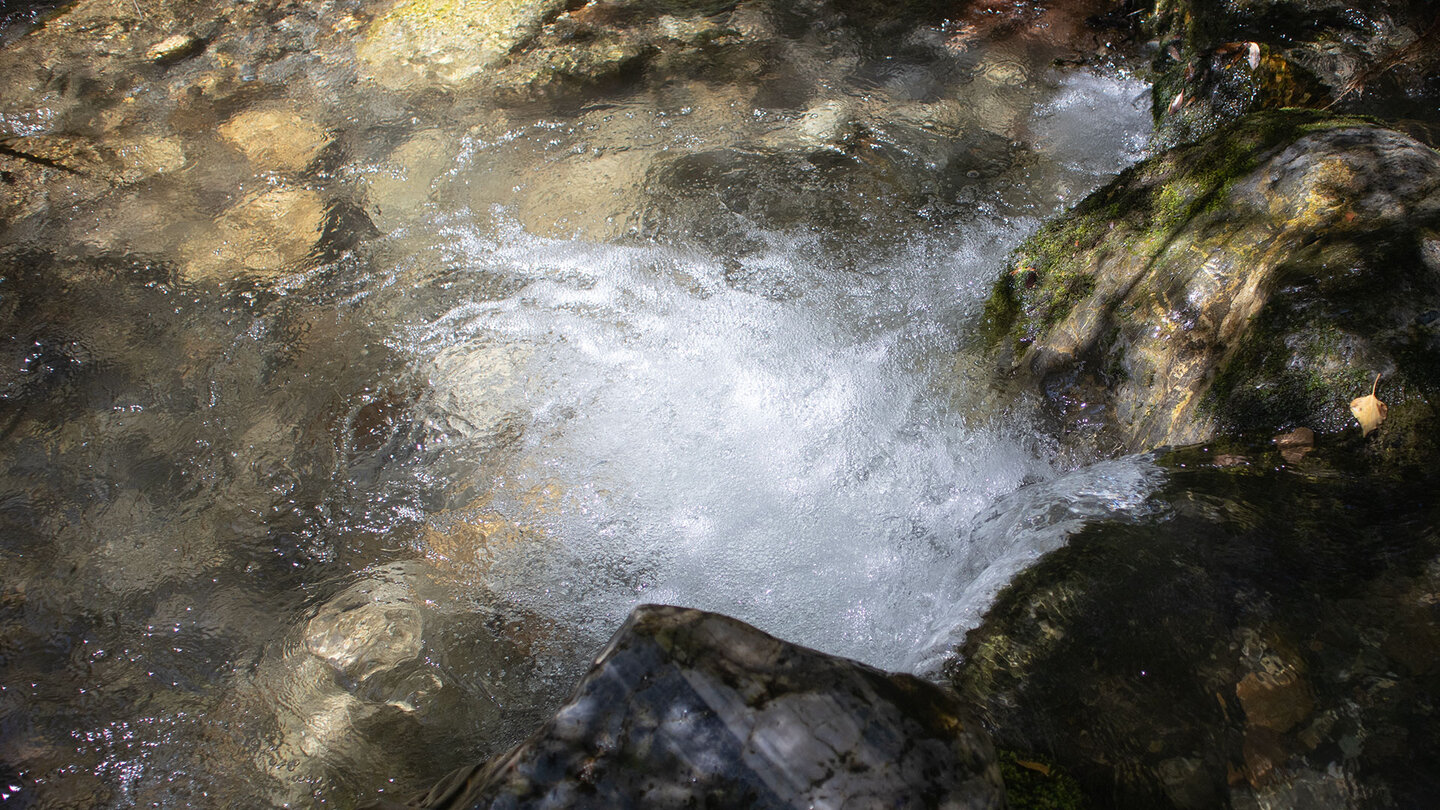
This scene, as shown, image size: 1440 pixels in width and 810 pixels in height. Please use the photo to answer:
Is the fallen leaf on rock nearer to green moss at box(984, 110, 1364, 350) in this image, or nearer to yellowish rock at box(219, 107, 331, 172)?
green moss at box(984, 110, 1364, 350)

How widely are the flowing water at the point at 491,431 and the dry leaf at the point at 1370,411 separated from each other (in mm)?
568

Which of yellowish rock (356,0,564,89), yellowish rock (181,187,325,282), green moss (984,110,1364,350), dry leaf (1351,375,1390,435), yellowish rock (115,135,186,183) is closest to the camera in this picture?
dry leaf (1351,375,1390,435)

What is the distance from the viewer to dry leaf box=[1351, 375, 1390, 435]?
2184 millimetres

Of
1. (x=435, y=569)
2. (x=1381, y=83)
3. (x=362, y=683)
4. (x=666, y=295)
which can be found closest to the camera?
(x=362, y=683)

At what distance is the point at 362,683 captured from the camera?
2.68 m

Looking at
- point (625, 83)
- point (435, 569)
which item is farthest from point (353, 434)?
point (625, 83)

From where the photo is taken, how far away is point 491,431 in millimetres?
3432

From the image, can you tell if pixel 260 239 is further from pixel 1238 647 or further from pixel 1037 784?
pixel 1238 647

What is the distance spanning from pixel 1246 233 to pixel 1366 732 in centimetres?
181

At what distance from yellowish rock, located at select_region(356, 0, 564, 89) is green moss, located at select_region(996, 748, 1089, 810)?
540 cm

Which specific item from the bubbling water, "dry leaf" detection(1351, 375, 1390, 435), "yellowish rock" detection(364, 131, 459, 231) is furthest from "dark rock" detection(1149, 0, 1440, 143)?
"yellowish rock" detection(364, 131, 459, 231)

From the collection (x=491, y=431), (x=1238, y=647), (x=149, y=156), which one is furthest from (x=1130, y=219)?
(x=149, y=156)

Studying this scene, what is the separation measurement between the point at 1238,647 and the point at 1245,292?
138 centimetres

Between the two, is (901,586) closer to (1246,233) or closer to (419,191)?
(1246,233)
